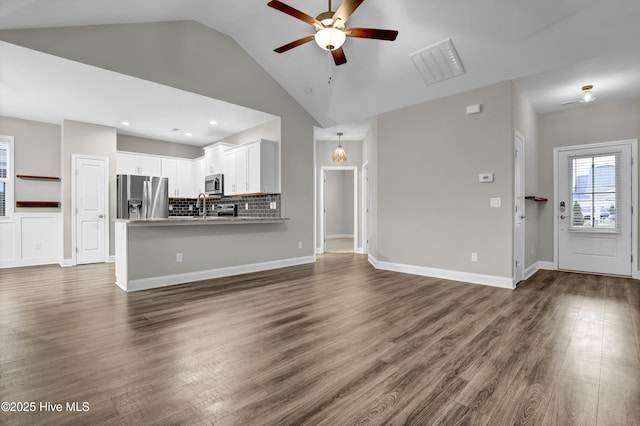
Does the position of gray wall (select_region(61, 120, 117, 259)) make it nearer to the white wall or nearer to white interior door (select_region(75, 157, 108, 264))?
white interior door (select_region(75, 157, 108, 264))

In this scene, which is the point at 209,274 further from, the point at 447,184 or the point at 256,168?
the point at 447,184

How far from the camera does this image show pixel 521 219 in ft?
14.6

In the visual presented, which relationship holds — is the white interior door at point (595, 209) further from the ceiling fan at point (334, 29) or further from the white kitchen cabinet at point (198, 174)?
the white kitchen cabinet at point (198, 174)

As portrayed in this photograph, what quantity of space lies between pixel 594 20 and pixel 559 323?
3.09m

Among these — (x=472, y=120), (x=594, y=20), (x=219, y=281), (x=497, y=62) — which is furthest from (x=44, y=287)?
(x=594, y=20)

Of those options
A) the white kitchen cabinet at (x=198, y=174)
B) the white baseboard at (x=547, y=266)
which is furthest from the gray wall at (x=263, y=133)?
the white baseboard at (x=547, y=266)

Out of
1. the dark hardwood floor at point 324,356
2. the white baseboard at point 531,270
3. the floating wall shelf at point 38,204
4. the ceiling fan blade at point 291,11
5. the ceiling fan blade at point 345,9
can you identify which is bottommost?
the dark hardwood floor at point 324,356

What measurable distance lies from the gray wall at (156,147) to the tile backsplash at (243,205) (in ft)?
3.79

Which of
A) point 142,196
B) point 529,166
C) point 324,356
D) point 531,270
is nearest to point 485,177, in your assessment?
point 529,166

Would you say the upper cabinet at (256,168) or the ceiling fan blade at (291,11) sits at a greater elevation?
the ceiling fan blade at (291,11)

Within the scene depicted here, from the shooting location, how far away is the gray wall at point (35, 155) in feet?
18.6

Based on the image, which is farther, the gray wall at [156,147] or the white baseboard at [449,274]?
the gray wall at [156,147]

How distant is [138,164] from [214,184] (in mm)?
1947

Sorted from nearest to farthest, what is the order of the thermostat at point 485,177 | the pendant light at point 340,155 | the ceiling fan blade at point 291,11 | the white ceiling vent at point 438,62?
the ceiling fan blade at point 291,11, the white ceiling vent at point 438,62, the thermostat at point 485,177, the pendant light at point 340,155
